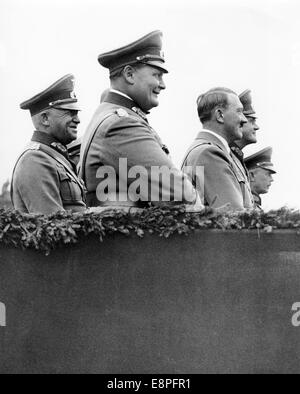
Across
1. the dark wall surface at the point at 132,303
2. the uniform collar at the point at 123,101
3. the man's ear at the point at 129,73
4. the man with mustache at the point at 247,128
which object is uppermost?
the man with mustache at the point at 247,128

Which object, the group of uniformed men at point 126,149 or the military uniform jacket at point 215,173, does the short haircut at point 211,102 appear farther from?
the military uniform jacket at point 215,173

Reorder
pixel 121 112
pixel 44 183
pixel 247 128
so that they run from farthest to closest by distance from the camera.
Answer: pixel 247 128, pixel 44 183, pixel 121 112

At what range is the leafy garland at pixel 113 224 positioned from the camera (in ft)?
16.1

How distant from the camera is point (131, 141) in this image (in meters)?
5.55

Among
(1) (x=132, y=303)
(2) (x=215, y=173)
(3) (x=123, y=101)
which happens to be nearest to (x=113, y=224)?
(1) (x=132, y=303)

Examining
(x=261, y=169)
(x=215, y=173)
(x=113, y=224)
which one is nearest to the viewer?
(x=113, y=224)

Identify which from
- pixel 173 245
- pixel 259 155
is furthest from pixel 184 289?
pixel 259 155

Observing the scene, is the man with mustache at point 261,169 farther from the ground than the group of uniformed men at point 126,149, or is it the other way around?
the man with mustache at point 261,169

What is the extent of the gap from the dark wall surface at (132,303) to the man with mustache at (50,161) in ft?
3.06

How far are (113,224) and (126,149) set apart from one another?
71 centimetres

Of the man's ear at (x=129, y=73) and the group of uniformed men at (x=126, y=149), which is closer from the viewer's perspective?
the group of uniformed men at (x=126, y=149)

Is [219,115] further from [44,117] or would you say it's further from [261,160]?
[261,160]

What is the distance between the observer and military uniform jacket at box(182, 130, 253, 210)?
6.38m

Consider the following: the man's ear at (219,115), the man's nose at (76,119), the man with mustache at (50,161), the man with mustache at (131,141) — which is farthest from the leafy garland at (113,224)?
the man's ear at (219,115)
